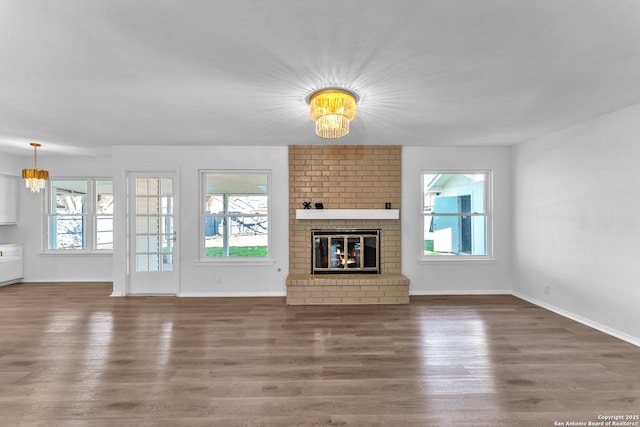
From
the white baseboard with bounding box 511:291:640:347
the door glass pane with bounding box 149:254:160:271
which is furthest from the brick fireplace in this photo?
the door glass pane with bounding box 149:254:160:271

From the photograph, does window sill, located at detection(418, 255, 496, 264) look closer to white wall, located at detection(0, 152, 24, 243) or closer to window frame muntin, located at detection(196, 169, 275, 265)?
window frame muntin, located at detection(196, 169, 275, 265)

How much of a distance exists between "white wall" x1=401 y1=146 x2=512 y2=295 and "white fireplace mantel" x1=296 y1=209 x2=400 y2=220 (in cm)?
34

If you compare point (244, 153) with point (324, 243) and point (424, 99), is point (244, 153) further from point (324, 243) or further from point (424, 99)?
point (424, 99)

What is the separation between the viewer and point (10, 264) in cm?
545

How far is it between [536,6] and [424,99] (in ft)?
4.17

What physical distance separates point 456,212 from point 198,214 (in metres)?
4.18

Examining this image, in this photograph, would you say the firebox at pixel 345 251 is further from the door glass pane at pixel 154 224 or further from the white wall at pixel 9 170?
the white wall at pixel 9 170

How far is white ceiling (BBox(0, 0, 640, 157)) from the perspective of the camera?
63.6 inches

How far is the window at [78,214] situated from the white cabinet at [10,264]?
485mm

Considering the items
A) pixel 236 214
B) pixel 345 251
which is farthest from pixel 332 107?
pixel 236 214

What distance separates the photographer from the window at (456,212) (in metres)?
4.92

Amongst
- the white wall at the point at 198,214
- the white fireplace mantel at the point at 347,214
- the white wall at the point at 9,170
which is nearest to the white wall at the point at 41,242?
the white wall at the point at 9,170

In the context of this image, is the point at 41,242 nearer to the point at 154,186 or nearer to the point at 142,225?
the point at 142,225

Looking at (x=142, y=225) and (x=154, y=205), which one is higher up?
(x=154, y=205)
